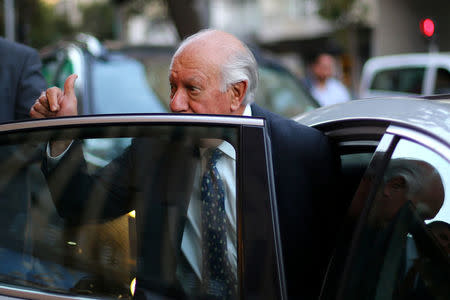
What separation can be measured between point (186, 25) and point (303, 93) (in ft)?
11.0

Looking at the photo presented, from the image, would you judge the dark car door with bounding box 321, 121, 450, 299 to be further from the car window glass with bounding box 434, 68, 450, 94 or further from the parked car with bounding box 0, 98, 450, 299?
the car window glass with bounding box 434, 68, 450, 94

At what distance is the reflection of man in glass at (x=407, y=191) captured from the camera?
5.91 ft

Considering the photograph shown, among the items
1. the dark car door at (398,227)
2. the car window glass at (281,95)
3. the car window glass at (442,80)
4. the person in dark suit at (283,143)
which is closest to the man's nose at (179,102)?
the person in dark suit at (283,143)

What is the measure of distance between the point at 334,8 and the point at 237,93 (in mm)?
21594

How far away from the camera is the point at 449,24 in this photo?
22453 millimetres

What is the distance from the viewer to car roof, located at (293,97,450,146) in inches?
72.3

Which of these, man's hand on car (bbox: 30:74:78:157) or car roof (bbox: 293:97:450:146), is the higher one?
car roof (bbox: 293:97:450:146)

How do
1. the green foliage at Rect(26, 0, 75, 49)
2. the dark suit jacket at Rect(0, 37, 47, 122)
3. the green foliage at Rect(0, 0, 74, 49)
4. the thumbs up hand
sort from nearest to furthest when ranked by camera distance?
1. the thumbs up hand
2. the dark suit jacket at Rect(0, 37, 47, 122)
3. the green foliage at Rect(0, 0, 74, 49)
4. the green foliage at Rect(26, 0, 75, 49)

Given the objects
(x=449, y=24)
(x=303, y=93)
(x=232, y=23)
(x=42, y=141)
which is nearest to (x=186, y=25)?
(x=303, y=93)

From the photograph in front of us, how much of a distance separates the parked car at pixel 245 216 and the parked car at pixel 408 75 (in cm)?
895

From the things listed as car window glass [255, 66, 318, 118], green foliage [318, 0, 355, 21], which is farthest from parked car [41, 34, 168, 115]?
green foliage [318, 0, 355, 21]

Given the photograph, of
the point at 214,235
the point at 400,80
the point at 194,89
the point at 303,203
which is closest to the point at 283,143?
the point at 303,203

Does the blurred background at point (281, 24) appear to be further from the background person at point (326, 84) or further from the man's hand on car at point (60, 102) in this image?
the man's hand on car at point (60, 102)

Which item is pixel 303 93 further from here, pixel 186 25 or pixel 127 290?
pixel 127 290
